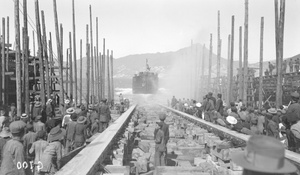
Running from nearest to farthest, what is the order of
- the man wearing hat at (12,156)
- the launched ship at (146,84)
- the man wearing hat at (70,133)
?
the man wearing hat at (12,156), the man wearing hat at (70,133), the launched ship at (146,84)

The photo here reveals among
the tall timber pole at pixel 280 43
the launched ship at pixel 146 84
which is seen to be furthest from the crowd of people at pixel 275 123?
the launched ship at pixel 146 84

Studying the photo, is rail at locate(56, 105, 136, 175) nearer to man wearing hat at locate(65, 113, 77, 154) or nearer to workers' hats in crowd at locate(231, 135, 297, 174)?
man wearing hat at locate(65, 113, 77, 154)

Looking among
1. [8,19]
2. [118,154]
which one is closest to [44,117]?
[118,154]

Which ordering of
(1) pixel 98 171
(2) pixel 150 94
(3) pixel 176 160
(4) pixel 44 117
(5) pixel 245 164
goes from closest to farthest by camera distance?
(5) pixel 245 164, (1) pixel 98 171, (3) pixel 176 160, (4) pixel 44 117, (2) pixel 150 94

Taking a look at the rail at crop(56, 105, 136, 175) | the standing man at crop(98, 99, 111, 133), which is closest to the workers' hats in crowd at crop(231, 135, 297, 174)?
the rail at crop(56, 105, 136, 175)

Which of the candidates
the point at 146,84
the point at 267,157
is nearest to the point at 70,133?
the point at 267,157

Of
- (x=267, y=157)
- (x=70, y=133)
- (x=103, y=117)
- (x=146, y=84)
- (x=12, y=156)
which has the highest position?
(x=146, y=84)

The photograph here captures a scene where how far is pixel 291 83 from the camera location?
93.4ft

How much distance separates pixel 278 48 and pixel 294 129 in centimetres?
1235

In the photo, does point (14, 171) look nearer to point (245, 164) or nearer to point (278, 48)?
point (245, 164)

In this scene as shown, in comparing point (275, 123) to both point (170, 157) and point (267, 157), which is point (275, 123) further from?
point (267, 157)

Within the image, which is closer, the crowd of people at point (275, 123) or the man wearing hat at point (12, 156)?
the man wearing hat at point (12, 156)

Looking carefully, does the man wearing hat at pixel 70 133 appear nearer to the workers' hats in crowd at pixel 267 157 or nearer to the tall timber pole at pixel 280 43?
the workers' hats in crowd at pixel 267 157

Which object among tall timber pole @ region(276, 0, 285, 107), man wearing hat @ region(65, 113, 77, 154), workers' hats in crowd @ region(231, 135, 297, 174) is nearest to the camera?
workers' hats in crowd @ region(231, 135, 297, 174)
